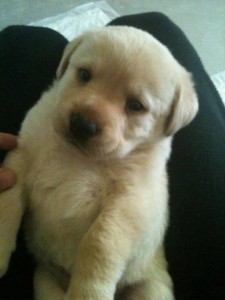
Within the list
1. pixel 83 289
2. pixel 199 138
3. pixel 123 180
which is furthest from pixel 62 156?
pixel 199 138

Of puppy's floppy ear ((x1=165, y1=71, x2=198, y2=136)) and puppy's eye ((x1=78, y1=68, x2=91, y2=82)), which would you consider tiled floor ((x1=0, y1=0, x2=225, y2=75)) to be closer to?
puppy's floppy ear ((x1=165, y1=71, x2=198, y2=136))

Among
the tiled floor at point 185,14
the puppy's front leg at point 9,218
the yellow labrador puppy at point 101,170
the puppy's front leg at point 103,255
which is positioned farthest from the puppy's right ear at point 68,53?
the tiled floor at point 185,14

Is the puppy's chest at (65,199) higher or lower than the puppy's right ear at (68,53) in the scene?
lower

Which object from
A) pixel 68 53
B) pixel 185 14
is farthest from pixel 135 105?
pixel 185 14

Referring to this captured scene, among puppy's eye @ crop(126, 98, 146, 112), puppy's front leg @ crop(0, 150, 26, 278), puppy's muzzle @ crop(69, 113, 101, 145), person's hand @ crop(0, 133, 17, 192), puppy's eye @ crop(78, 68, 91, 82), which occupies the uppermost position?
puppy's eye @ crop(78, 68, 91, 82)

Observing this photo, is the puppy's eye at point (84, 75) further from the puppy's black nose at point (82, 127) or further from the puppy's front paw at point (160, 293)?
the puppy's front paw at point (160, 293)

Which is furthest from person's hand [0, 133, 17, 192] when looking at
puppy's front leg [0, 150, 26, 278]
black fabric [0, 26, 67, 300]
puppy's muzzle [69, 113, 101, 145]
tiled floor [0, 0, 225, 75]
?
tiled floor [0, 0, 225, 75]

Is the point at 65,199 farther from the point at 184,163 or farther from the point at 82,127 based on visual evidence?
the point at 184,163

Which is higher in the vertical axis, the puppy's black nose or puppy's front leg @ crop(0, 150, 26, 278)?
the puppy's black nose
